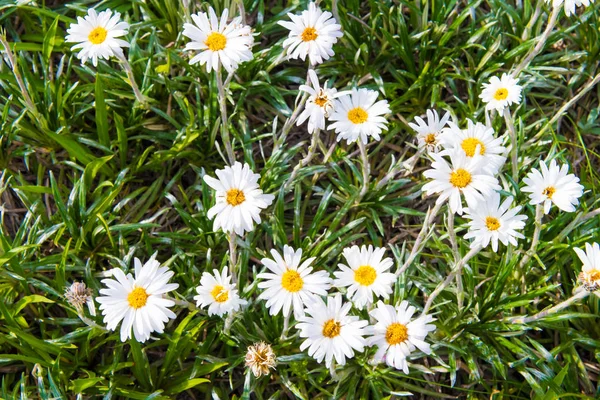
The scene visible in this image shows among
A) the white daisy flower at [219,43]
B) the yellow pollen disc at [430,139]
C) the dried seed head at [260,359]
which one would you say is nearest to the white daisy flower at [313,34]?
the white daisy flower at [219,43]

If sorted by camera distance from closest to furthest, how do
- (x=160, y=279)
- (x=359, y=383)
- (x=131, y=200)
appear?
(x=160, y=279)
(x=359, y=383)
(x=131, y=200)

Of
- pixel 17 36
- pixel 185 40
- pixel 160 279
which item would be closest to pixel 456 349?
pixel 160 279

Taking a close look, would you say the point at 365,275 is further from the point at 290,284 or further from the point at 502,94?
the point at 502,94

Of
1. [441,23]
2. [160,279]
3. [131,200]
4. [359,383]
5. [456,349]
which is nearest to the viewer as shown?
[160,279]

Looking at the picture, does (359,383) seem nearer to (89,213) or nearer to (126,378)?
(126,378)

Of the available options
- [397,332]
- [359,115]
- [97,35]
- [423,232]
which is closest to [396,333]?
[397,332]

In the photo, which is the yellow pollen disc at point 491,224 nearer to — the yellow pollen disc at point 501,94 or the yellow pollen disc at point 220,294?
the yellow pollen disc at point 501,94

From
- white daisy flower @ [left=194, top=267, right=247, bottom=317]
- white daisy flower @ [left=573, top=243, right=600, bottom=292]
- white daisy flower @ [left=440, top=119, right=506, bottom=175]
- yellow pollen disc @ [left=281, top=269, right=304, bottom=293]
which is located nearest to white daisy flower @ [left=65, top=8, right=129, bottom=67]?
white daisy flower @ [left=194, top=267, right=247, bottom=317]
